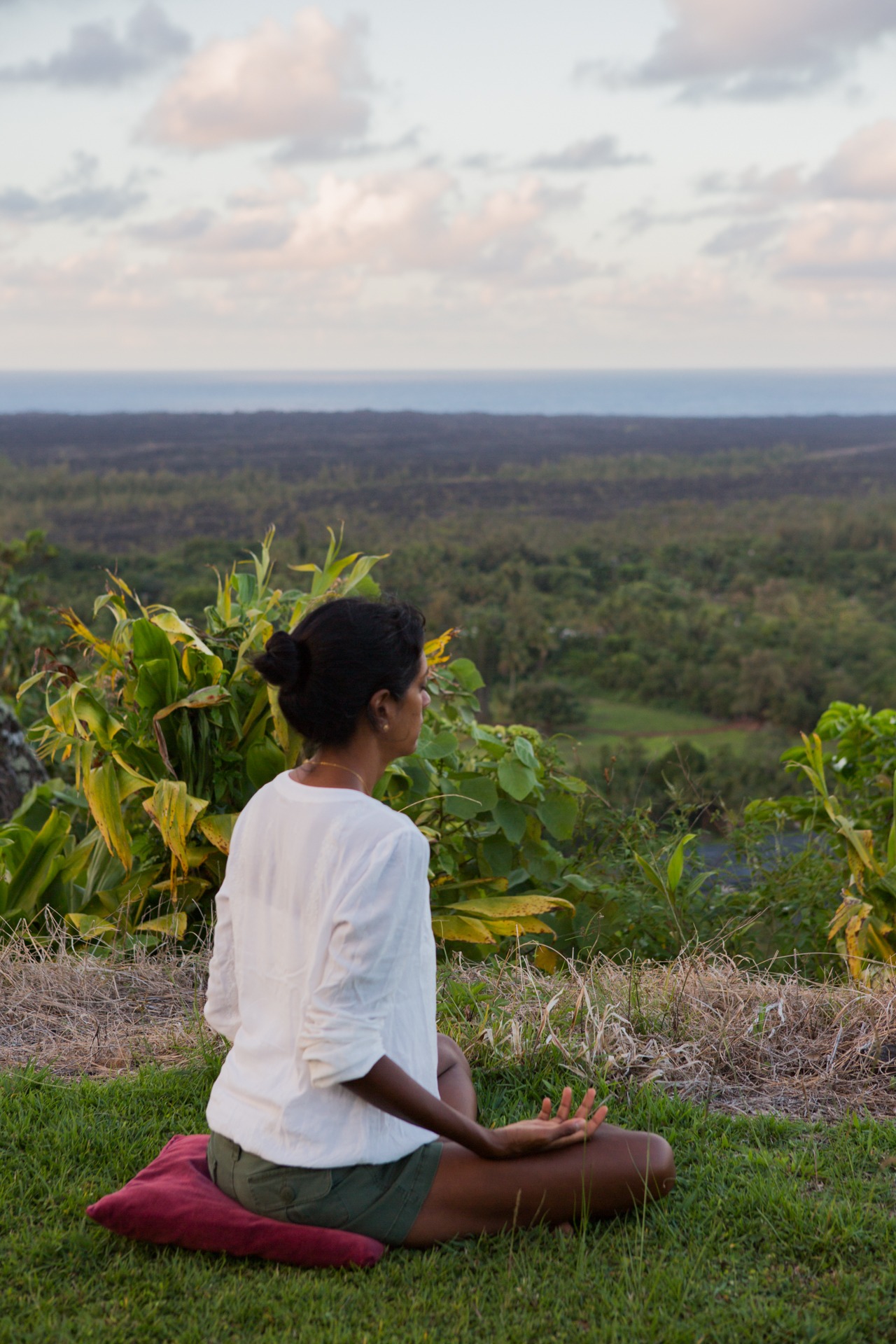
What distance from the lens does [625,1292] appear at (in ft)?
6.09

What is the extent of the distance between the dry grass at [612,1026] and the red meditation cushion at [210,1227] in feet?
2.72

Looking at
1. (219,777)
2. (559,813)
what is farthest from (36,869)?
(559,813)

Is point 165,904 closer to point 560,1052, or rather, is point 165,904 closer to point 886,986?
point 560,1052

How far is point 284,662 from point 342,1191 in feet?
2.82

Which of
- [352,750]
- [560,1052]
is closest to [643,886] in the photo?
[560,1052]

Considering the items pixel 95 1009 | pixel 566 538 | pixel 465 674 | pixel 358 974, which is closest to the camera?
pixel 358 974

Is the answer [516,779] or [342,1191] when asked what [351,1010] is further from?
[516,779]

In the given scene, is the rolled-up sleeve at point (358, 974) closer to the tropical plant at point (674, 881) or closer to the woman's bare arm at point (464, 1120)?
the woman's bare arm at point (464, 1120)

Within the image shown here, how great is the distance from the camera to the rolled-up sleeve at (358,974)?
68.9 inches

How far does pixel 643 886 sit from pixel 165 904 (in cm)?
152

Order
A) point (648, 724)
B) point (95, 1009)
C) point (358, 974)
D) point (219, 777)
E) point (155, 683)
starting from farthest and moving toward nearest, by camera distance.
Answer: point (648, 724)
point (219, 777)
point (155, 683)
point (95, 1009)
point (358, 974)

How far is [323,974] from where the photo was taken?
1.78 metres

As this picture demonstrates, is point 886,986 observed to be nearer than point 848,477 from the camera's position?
Yes

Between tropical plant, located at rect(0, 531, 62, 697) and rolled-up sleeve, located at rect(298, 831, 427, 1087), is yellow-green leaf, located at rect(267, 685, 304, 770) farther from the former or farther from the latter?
tropical plant, located at rect(0, 531, 62, 697)
